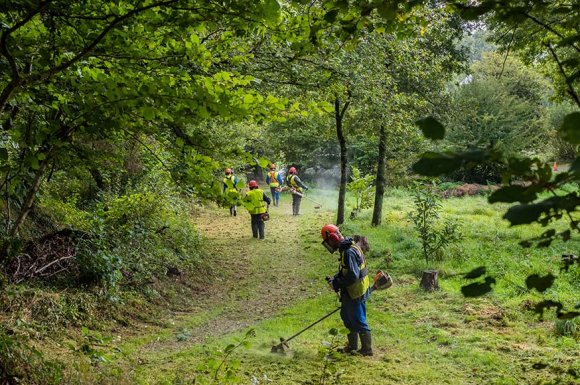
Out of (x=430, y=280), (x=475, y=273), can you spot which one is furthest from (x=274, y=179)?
(x=475, y=273)

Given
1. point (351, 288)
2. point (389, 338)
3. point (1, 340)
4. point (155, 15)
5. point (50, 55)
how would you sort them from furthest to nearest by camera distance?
point (389, 338), point (351, 288), point (1, 340), point (50, 55), point (155, 15)

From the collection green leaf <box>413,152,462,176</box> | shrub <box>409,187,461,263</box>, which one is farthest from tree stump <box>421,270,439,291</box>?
green leaf <box>413,152,462,176</box>

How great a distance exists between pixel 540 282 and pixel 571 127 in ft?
1.71

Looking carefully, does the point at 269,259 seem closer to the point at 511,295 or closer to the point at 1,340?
the point at 511,295

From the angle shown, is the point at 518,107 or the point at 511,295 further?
the point at 518,107

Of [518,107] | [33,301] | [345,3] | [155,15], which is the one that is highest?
[518,107]

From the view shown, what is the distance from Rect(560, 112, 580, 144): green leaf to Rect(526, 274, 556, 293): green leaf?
1.57 ft

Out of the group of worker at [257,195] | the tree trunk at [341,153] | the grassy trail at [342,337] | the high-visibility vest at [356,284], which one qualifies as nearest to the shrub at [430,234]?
the grassy trail at [342,337]

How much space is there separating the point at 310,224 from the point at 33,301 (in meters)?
11.7

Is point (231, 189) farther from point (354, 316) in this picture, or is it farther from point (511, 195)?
point (354, 316)

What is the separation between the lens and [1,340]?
5012mm

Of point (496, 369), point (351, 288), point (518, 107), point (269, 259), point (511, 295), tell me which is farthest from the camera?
point (518, 107)

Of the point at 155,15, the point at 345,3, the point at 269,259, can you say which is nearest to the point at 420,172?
the point at 345,3

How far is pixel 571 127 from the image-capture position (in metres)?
1.31
